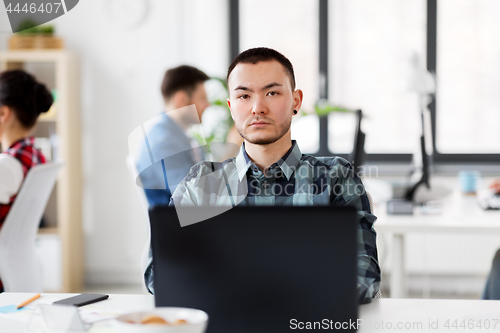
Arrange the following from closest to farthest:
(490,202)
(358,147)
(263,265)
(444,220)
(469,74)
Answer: (263,265), (444,220), (358,147), (490,202), (469,74)

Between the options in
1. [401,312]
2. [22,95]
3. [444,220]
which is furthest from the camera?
[444,220]

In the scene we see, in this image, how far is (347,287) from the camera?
31.3 inches

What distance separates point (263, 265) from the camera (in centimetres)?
80

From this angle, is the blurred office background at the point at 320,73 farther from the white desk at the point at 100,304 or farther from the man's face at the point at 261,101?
the white desk at the point at 100,304

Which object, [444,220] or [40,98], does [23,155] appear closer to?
[40,98]

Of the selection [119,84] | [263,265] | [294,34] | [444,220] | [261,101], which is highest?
[294,34]

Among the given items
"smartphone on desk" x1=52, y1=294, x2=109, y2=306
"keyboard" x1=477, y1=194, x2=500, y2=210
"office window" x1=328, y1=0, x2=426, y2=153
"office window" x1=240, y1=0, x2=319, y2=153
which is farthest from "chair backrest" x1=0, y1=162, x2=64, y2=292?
"office window" x1=328, y1=0, x2=426, y2=153

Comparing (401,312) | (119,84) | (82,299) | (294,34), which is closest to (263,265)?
(401,312)

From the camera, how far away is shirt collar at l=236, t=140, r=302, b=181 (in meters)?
1.38

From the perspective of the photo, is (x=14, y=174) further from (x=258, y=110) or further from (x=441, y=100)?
(x=441, y=100)

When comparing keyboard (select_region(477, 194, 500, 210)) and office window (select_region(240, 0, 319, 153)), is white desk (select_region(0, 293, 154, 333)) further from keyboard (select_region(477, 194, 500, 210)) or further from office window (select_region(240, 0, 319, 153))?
office window (select_region(240, 0, 319, 153))

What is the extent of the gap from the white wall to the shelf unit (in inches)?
5.0

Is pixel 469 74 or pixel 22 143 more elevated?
pixel 469 74

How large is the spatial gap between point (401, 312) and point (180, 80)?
6.58ft
